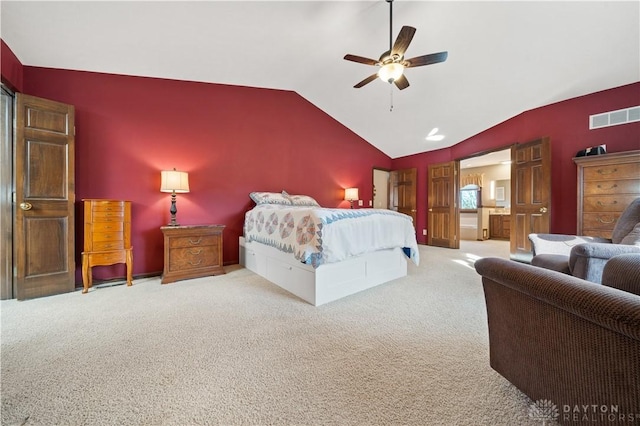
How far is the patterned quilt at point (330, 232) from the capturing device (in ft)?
7.45

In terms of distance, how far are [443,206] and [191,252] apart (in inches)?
203

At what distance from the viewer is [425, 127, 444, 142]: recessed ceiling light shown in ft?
16.1

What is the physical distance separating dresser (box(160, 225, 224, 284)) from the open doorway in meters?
6.67

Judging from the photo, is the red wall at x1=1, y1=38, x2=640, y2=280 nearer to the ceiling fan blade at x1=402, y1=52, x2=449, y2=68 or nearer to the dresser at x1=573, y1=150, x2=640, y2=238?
the dresser at x1=573, y1=150, x2=640, y2=238

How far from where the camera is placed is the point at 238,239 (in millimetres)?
3934

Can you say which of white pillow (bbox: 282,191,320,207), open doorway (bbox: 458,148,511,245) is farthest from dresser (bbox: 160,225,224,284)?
open doorway (bbox: 458,148,511,245)

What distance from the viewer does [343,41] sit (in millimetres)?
3041

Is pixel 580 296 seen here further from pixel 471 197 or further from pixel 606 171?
pixel 471 197

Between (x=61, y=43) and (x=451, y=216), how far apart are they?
656 centimetres

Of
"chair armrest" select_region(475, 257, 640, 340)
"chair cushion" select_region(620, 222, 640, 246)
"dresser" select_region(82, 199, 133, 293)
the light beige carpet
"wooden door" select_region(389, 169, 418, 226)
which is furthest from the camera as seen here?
"wooden door" select_region(389, 169, 418, 226)

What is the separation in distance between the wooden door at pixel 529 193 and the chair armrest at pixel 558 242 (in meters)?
1.44

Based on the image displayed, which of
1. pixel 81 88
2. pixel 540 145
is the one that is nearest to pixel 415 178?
pixel 540 145

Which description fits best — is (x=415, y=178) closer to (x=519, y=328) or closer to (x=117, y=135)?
(x=519, y=328)

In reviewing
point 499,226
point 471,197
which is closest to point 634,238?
point 499,226
